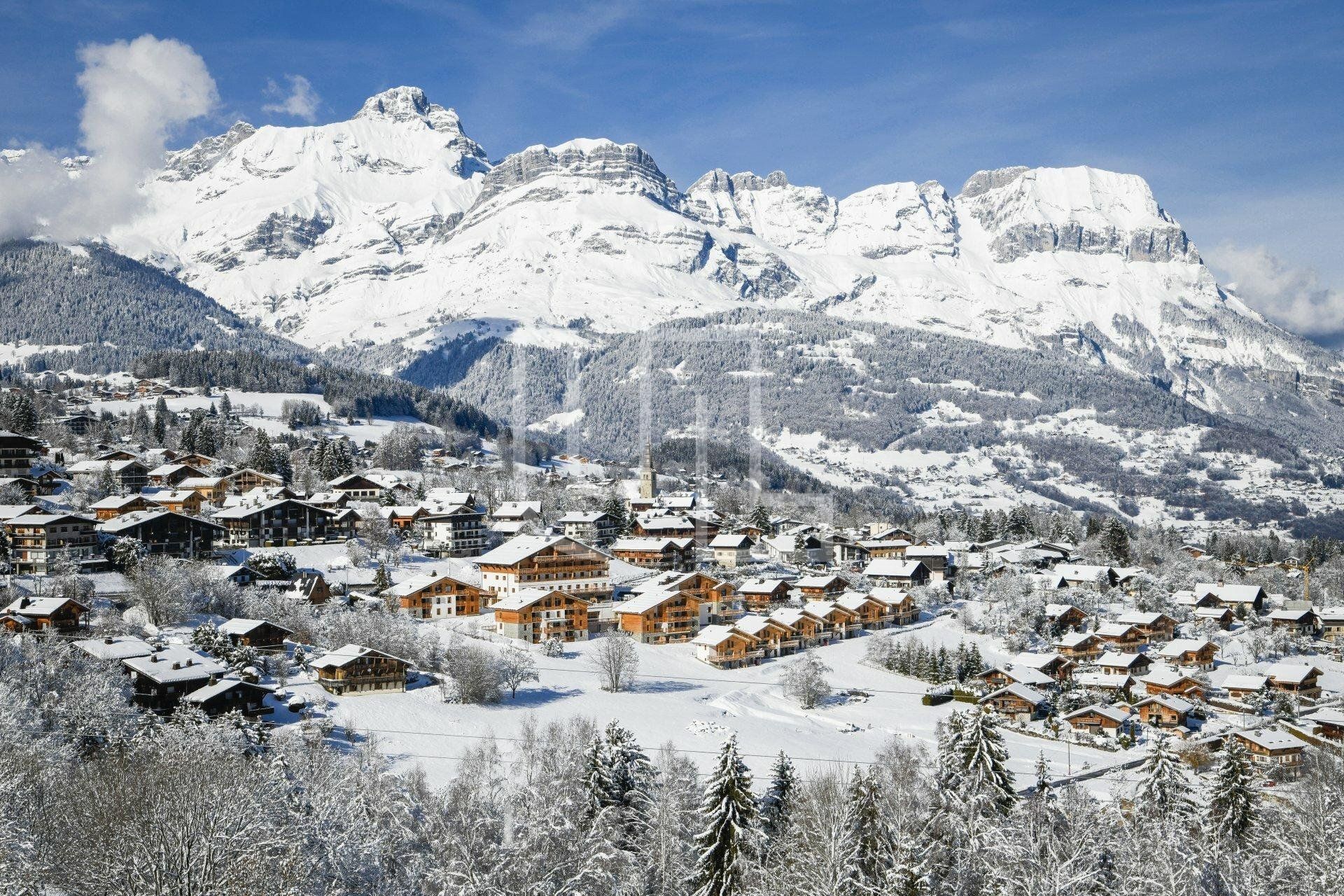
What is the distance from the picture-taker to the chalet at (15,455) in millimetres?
88812

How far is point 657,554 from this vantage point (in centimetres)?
9581

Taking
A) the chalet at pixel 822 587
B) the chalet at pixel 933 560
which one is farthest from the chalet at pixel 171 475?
the chalet at pixel 933 560

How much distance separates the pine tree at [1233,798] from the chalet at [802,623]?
37.6 metres

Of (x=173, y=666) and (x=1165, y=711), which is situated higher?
(x=173, y=666)

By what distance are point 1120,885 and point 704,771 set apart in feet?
56.6

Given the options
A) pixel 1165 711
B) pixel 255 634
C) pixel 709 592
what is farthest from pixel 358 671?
pixel 1165 711

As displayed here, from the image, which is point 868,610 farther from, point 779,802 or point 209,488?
point 209,488

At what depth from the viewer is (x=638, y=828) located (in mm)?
38406

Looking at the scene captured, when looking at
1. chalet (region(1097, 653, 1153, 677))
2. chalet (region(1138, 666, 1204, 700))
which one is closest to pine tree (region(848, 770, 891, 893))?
chalet (region(1138, 666, 1204, 700))

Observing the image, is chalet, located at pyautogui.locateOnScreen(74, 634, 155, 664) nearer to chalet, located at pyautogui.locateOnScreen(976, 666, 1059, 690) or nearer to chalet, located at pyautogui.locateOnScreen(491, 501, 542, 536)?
chalet, located at pyautogui.locateOnScreen(976, 666, 1059, 690)

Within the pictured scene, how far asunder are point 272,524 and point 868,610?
43747 millimetres

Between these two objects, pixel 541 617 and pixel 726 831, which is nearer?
pixel 726 831

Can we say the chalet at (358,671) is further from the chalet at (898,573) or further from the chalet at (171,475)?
the chalet at (898,573)

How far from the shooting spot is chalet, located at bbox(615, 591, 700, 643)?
7556 centimetres
